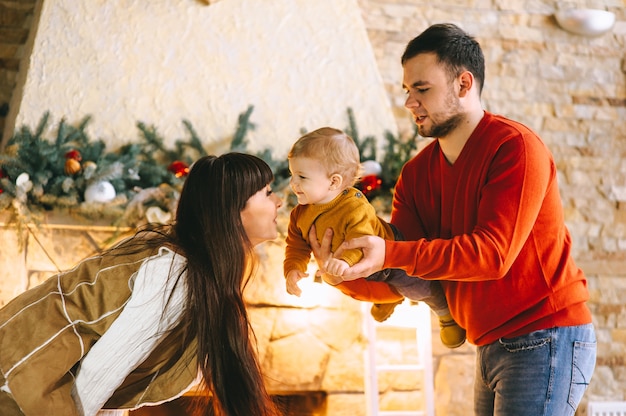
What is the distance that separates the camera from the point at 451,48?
5.77 feet

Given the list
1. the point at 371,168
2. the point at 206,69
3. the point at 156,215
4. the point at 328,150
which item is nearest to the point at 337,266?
the point at 328,150

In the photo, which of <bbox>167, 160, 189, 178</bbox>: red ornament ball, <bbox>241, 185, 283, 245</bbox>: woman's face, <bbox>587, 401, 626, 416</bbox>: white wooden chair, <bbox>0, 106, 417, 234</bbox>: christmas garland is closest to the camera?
<bbox>241, 185, 283, 245</bbox>: woman's face

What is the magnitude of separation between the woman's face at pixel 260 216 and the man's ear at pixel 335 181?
211 mm

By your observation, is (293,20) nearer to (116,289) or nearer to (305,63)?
(305,63)

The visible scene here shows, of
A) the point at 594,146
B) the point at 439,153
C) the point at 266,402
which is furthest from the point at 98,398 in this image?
the point at 594,146

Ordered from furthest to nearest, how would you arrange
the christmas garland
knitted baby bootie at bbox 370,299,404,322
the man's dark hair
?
→ the christmas garland → knitted baby bootie at bbox 370,299,404,322 → the man's dark hair

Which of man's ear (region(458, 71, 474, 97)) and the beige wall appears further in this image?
the beige wall

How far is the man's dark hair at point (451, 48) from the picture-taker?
1.76 meters

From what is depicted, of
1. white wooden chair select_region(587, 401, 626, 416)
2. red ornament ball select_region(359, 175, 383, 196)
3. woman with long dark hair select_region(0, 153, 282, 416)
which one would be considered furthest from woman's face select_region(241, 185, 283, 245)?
white wooden chair select_region(587, 401, 626, 416)

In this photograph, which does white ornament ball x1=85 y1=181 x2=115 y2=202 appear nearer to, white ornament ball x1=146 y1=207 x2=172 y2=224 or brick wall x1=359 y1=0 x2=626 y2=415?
white ornament ball x1=146 y1=207 x2=172 y2=224

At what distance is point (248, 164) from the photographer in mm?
1904

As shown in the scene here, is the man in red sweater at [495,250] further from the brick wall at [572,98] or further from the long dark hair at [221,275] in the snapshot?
the brick wall at [572,98]

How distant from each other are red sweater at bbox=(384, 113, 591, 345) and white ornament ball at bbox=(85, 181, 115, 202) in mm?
1617

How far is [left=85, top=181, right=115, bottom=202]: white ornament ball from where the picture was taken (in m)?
3.02
